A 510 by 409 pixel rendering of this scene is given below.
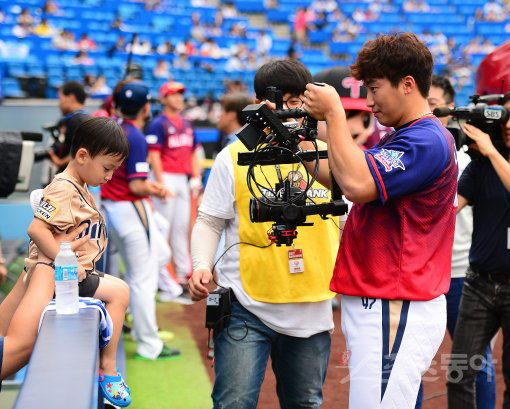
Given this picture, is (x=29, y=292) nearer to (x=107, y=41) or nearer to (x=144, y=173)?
(x=144, y=173)

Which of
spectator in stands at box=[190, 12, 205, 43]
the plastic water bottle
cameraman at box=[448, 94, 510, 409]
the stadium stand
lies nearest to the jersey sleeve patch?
the plastic water bottle

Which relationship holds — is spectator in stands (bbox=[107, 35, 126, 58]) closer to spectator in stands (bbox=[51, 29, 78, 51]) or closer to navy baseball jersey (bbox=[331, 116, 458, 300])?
spectator in stands (bbox=[51, 29, 78, 51])

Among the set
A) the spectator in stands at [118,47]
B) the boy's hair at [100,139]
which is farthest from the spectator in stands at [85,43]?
the boy's hair at [100,139]

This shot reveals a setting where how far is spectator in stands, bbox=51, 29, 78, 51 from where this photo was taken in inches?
741

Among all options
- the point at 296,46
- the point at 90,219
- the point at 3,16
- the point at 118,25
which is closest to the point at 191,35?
the point at 118,25

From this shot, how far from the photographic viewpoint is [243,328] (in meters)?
3.02

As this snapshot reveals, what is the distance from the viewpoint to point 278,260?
119 inches

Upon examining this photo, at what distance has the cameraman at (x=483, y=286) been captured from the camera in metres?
3.75

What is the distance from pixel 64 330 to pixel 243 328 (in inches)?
33.6

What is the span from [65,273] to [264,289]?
0.80 m

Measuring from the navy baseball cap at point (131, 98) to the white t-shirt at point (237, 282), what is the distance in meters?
2.83

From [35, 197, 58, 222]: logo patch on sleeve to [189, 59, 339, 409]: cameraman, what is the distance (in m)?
0.60

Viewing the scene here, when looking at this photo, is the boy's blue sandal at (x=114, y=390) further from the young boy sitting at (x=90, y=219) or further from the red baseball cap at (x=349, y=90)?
the red baseball cap at (x=349, y=90)

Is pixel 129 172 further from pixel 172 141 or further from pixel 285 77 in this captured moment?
pixel 285 77
